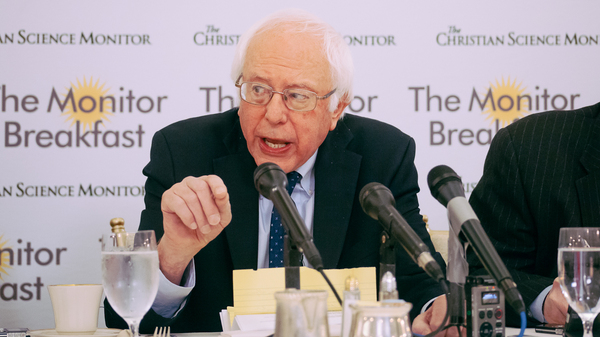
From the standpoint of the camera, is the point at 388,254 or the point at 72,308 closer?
the point at 388,254

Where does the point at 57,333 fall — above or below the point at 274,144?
below

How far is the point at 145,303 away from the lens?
39.6 inches

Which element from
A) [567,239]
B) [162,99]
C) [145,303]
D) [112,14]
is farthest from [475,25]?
[145,303]

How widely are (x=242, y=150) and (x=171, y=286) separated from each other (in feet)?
2.09

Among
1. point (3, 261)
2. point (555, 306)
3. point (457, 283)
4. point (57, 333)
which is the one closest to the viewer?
point (457, 283)

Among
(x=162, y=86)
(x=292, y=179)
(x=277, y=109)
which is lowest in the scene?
(x=292, y=179)

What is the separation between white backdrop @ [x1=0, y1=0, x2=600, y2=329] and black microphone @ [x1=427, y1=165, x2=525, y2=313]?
1.92 meters

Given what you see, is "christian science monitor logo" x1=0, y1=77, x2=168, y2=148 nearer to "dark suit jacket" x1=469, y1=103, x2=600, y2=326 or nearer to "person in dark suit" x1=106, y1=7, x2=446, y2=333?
"person in dark suit" x1=106, y1=7, x2=446, y2=333

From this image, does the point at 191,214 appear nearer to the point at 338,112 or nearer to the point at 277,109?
the point at 277,109

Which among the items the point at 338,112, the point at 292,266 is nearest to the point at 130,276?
Result: the point at 292,266

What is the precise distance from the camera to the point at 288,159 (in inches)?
70.1

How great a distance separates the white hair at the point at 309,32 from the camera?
1776 millimetres

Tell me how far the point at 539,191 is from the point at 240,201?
0.89 metres

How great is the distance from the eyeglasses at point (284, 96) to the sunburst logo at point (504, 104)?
4.93ft
